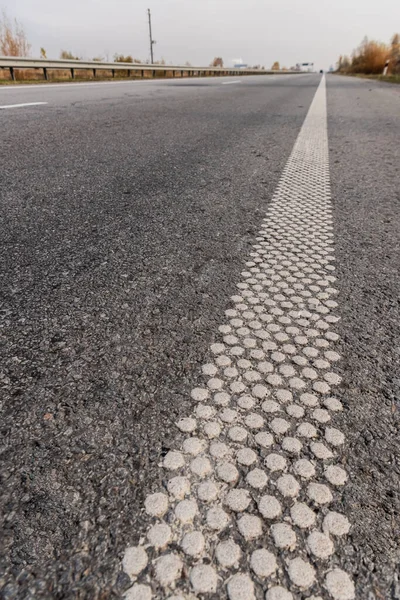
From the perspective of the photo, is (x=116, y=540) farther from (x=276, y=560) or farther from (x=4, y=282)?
(x=4, y=282)

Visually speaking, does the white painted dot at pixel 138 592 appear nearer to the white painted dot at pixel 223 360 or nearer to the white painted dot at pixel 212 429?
the white painted dot at pixel 212 429

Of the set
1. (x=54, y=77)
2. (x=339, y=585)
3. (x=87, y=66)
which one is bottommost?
(x=339, y=585)

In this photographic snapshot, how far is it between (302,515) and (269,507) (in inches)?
2.0

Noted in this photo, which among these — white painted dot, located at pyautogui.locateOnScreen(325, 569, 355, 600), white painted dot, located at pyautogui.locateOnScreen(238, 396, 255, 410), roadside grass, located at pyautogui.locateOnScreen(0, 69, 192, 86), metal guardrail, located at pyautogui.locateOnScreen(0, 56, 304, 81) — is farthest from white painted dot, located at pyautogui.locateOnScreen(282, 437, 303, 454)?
metal guardrail, located at pyautogui.locateOnScreen(0, 56, 304, 81)

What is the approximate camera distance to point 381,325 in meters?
1.15

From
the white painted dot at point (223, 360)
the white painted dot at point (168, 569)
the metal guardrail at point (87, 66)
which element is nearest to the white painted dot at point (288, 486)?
the white painted dot at point (168, 569)

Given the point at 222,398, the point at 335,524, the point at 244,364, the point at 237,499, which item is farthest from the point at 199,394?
the point at 335,524

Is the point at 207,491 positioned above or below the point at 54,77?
below

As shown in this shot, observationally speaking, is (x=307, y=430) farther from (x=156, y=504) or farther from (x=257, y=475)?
(x=156, y=504)

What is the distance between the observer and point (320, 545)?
1.92ft

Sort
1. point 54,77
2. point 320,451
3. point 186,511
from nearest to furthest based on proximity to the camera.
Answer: point 186,511
point 320,451
point 54,77

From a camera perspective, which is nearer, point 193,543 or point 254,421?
point 193,543

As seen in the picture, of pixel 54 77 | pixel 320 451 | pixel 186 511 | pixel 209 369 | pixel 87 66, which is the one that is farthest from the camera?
pixel 87 66

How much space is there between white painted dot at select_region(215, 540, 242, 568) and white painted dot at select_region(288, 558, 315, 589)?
7 centimetres
